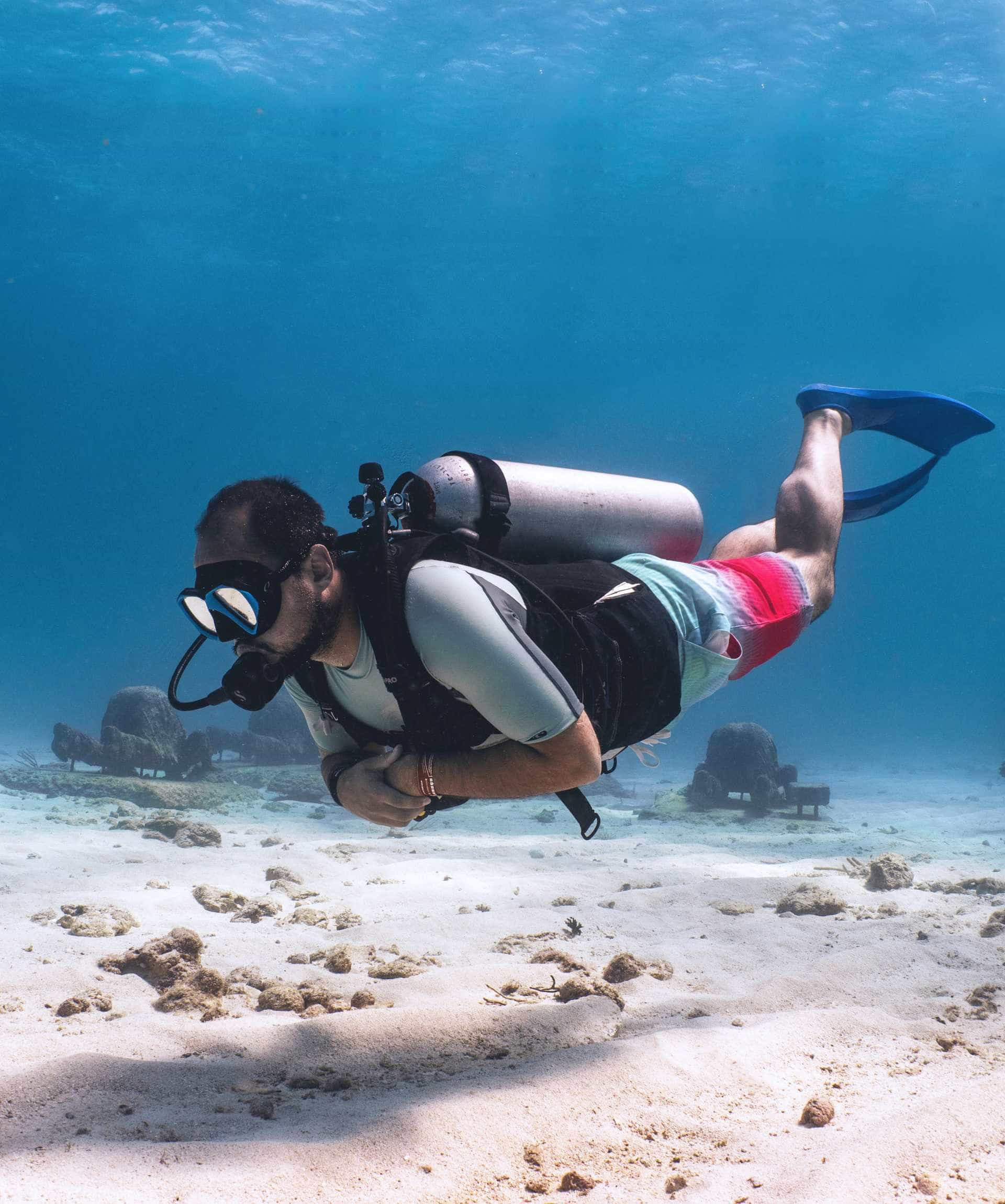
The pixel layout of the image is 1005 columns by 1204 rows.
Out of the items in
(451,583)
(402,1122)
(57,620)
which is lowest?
(57,620)

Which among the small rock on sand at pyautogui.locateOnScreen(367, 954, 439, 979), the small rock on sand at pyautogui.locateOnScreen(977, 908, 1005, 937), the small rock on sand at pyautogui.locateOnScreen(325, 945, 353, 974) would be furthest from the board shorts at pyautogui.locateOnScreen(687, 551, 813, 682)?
the small rock on sand at pyautogui.locateOnScreen(977, 908, 1005, 937)

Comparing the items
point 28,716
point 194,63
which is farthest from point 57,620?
point 194,63

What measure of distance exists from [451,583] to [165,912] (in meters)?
3.89

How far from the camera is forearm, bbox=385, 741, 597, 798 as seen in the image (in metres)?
2.52

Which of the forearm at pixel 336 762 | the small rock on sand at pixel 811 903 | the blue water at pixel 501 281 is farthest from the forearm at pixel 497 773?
the small rock on sand at pixel 811 903

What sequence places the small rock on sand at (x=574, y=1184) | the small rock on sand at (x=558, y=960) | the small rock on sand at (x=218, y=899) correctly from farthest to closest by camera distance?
the small rock on sand at (x=218, y=899)
the small rock on sand at (x=558, y=960)
the small rock on sand at (x=574, y=1184)

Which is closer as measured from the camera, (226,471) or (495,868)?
(495,868)

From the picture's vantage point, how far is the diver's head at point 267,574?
257cm

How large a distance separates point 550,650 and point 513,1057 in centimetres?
159

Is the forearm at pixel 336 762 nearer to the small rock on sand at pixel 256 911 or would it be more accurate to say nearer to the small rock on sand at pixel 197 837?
the small rock on sand at pixel 256 911

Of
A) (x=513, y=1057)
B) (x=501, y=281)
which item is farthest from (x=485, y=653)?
(x=501, y=281)

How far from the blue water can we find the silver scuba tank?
6.58ft

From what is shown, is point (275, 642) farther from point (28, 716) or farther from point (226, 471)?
point (226, 471)

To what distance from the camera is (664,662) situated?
10.4ft
